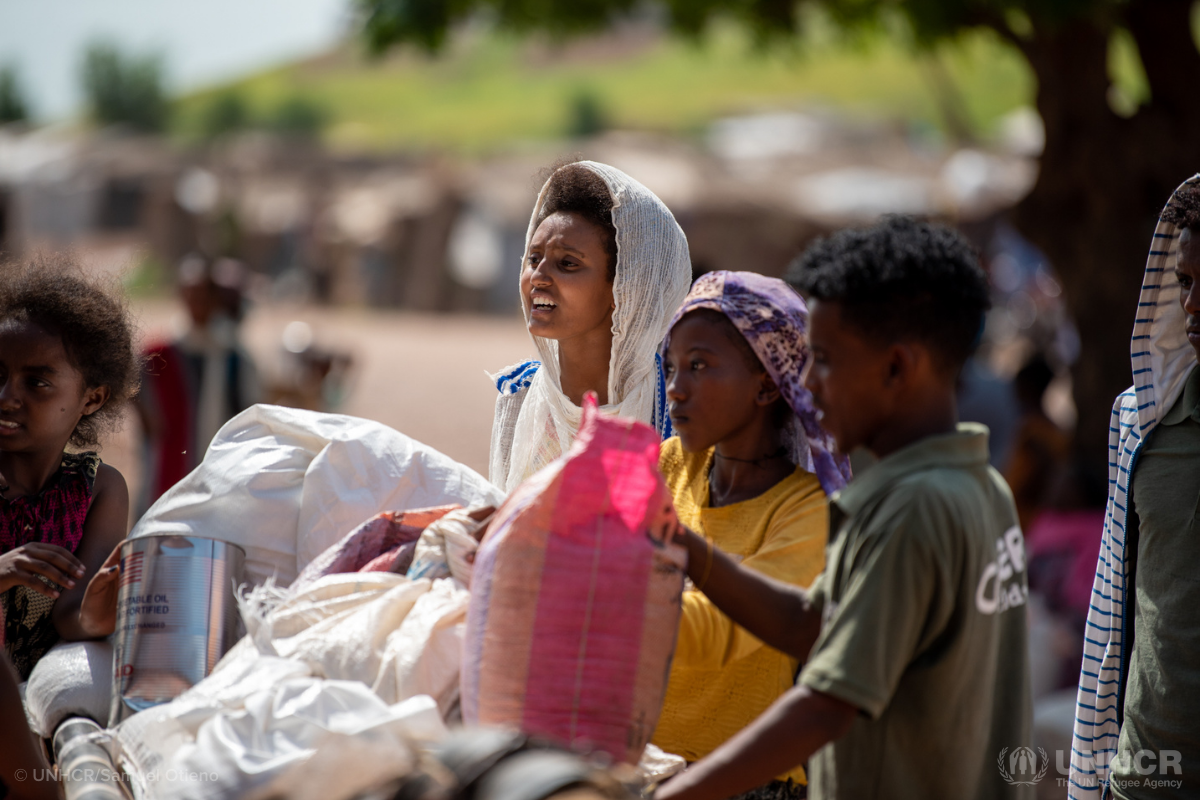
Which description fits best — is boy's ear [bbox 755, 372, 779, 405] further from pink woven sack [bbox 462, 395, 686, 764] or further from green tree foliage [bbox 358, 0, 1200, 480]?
green tree foliage [bbox 358, 0, 1200, 480]

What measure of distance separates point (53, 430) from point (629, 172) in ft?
77.9

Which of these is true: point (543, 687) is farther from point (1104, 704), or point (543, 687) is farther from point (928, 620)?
point (1104, 704)

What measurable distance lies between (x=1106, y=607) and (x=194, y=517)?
205cm

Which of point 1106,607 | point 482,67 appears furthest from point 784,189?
point 482,67

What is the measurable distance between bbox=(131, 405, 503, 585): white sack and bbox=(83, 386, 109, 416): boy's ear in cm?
47

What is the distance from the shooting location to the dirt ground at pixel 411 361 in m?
13.1

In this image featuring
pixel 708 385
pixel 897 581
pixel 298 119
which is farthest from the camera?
pixel 298 119

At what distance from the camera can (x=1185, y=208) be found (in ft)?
8.61

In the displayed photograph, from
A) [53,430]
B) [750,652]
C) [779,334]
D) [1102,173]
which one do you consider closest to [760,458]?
[779,334]

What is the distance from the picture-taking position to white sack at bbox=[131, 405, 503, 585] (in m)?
2.57

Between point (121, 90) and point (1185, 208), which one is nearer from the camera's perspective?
point (1185, 208)

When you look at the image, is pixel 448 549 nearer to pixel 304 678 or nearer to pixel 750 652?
pixel 304 678

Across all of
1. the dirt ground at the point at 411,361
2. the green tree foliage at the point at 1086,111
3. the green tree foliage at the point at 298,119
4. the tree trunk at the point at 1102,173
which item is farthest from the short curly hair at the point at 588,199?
the green tree foliage at the point at 298,119

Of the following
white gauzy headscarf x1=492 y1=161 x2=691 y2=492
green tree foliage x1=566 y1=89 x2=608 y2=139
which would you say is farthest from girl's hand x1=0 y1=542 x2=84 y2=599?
green tree foliage x1=566 y1=89 x2=608 y2=139
